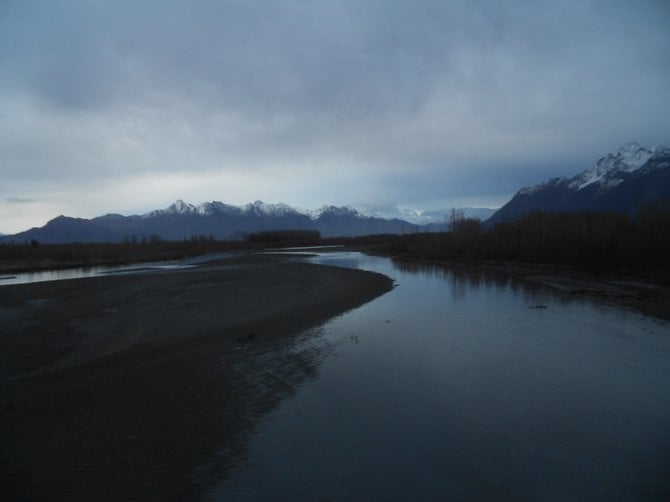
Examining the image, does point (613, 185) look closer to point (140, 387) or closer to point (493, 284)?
point (493, 284)

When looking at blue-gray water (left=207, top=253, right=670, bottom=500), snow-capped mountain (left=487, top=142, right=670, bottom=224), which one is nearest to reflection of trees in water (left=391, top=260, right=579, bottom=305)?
blue-gray water (left=207, top=253, right=670, bottom=500)

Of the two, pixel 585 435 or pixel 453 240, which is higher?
pixel 453 240

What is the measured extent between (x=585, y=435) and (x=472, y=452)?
174cm

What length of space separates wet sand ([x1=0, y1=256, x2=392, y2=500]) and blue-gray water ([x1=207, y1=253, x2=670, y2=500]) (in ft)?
1.89

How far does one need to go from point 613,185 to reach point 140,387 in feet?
557

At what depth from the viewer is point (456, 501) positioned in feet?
13.7

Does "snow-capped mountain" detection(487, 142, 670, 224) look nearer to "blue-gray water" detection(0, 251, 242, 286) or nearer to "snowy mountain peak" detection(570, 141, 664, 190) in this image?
"snowy mountain peak" detection(570, 141, 664, 190)

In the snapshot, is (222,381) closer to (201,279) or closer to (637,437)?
(637,437)

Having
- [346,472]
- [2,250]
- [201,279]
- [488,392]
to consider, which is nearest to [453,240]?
[201,279]

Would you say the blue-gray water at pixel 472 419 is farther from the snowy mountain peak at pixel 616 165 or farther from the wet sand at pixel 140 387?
the snowy mountain peak at pixel 616 165

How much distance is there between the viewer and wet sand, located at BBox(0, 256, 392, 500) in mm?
4676

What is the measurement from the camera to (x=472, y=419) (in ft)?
19.6

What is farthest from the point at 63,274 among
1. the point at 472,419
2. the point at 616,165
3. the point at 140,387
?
the point at 616,165

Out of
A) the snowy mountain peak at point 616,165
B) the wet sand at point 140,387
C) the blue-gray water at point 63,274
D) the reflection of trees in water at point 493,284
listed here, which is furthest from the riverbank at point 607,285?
the snowy mountain peak at point 616,165
